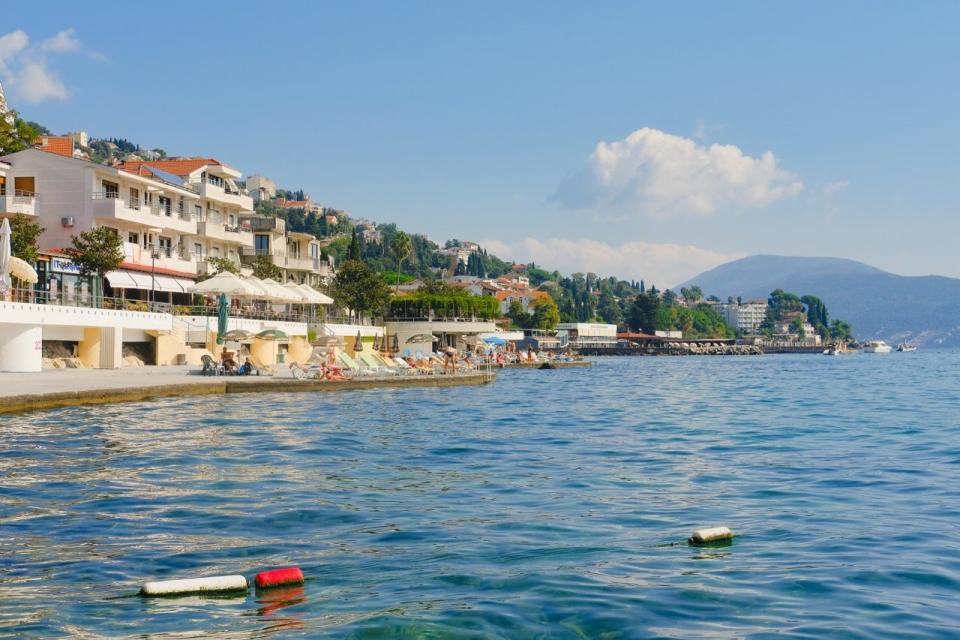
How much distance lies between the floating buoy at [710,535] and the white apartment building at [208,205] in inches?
→ 2173

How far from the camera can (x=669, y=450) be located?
67.3ft

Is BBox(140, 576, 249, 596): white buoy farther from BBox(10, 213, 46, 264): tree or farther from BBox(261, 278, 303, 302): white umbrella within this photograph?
BBox(261, 278, 303, 302): white umbrella

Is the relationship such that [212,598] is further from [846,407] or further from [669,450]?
[846,407]

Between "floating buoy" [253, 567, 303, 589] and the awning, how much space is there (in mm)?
43490

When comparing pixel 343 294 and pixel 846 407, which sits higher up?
pixel 343 294

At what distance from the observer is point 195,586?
8.56m

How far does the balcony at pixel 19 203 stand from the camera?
167ft

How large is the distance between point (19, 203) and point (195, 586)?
48980 millimetres

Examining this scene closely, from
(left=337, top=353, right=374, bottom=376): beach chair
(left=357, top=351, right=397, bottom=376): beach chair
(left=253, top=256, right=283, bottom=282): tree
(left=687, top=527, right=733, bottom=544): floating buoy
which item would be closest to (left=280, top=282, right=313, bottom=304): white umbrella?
(left=253, top=256, right=283, bottom=282): tree

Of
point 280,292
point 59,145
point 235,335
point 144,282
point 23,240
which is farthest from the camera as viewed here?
point 59,145

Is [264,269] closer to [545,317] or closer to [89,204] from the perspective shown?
[89,204]

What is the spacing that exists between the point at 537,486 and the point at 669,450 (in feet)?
20.2

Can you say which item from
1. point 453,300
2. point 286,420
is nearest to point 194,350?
point 286,420

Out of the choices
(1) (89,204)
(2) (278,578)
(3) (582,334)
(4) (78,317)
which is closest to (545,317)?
(3) (582,334)
